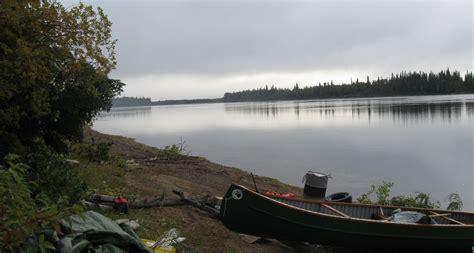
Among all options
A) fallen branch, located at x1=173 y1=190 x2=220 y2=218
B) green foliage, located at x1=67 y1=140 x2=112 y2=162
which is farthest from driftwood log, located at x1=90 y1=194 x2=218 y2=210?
green foliage, located at x1=67 y1=140 x2=112 y2=162

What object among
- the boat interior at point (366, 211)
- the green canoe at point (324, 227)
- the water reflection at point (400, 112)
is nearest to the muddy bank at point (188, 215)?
the green canoe at point (324, 227)

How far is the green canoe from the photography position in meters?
7.27

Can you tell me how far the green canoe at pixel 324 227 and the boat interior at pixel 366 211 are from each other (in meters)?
0.56

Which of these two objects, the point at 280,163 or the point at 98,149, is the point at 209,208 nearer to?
the point at 98,149

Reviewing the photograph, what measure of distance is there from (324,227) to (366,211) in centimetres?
190

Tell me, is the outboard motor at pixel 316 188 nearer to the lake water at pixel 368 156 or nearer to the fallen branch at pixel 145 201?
the fallen branch at pixel 145 201

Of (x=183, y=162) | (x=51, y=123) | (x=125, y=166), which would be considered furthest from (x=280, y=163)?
(x=51, y=123)

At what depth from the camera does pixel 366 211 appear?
357 inches

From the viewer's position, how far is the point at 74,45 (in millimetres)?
7289

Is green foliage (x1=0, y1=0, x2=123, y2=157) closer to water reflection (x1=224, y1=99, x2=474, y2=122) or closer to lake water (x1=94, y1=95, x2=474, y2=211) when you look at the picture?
lake water (x1=94, y1=95, x2=474, y2=211)

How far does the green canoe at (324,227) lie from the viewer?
727 centimetres

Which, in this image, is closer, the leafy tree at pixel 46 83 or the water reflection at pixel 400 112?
the leafy tree at pixel 46 83

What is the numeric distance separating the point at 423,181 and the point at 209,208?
1207 cm

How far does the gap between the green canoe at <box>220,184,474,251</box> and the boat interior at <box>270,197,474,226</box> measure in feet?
1.84
